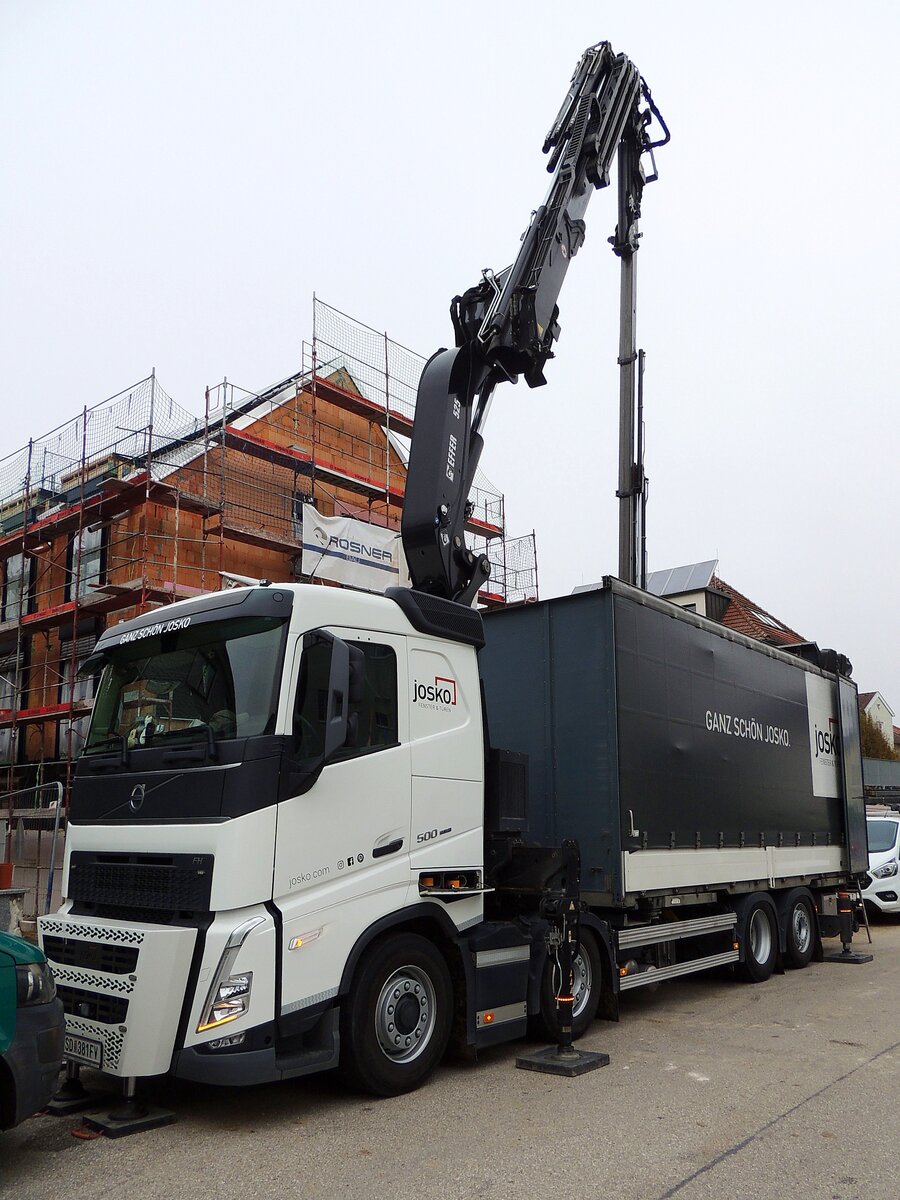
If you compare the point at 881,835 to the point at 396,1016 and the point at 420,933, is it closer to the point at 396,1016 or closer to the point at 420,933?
the point at 420,933

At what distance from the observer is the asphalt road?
4781 millimetres

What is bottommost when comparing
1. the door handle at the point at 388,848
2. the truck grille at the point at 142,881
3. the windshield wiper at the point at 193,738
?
the truck grille at the point at 142,881

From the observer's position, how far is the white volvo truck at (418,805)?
18.4 ft

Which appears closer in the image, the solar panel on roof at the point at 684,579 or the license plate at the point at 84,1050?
the license plate at the point at 84,1050

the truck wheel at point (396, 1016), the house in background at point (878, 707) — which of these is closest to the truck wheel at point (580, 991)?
the truck wheel at point (396, 1016)

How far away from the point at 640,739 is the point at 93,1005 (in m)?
4.80

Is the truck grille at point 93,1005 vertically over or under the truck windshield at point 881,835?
under

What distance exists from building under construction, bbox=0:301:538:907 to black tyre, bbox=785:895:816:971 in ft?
34.2

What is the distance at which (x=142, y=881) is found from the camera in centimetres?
591

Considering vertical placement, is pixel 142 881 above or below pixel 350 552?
below

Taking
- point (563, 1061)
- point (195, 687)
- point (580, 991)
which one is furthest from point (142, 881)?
point (580, 991)

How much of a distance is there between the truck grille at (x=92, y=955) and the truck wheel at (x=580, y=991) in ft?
10.6

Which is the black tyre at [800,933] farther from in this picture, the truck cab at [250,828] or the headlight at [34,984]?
the headlight at [34,984]

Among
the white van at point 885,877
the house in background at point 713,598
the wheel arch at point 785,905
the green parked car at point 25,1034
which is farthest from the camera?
the house in background at point 713,598
